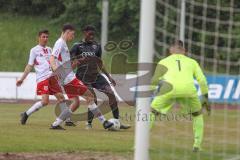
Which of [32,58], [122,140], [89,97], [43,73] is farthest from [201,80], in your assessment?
[32,58]

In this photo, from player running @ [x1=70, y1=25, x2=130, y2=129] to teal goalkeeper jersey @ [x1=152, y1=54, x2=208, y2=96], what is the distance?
297 centimetres

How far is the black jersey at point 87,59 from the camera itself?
13984mm

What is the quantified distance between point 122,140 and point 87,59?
2.51 metres

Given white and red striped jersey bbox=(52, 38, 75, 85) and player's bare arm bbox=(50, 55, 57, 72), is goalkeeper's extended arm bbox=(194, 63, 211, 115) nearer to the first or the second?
player's bare arm bbox=(50, 55, 57, 72)

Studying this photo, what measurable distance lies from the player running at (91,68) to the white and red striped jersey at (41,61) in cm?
75

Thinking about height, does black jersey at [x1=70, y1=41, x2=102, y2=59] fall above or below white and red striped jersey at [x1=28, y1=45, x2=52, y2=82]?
above

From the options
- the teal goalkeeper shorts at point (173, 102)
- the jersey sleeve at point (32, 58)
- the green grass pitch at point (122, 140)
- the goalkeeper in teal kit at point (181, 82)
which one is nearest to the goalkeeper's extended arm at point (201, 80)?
the goalkeeper in teal kit at point (181, 82)

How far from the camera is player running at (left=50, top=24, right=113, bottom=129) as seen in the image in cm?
1376

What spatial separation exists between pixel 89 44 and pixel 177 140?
9.93 feet

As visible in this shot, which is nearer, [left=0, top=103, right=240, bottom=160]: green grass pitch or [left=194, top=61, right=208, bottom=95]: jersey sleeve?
[left=0, top=103, right=240, bottom=160]: green grass pitch

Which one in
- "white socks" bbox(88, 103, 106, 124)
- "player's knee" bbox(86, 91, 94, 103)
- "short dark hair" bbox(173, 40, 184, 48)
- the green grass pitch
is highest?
"short dark hair" bbox(173, 40, 184, 48)

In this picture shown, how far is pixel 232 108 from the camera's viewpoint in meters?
15.8

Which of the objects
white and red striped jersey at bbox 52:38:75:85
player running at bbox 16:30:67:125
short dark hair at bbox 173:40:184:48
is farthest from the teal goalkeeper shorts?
player running at bbox 16:30:67:125

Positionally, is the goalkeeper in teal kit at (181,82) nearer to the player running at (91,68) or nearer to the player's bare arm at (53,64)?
the player running at (91,68)
